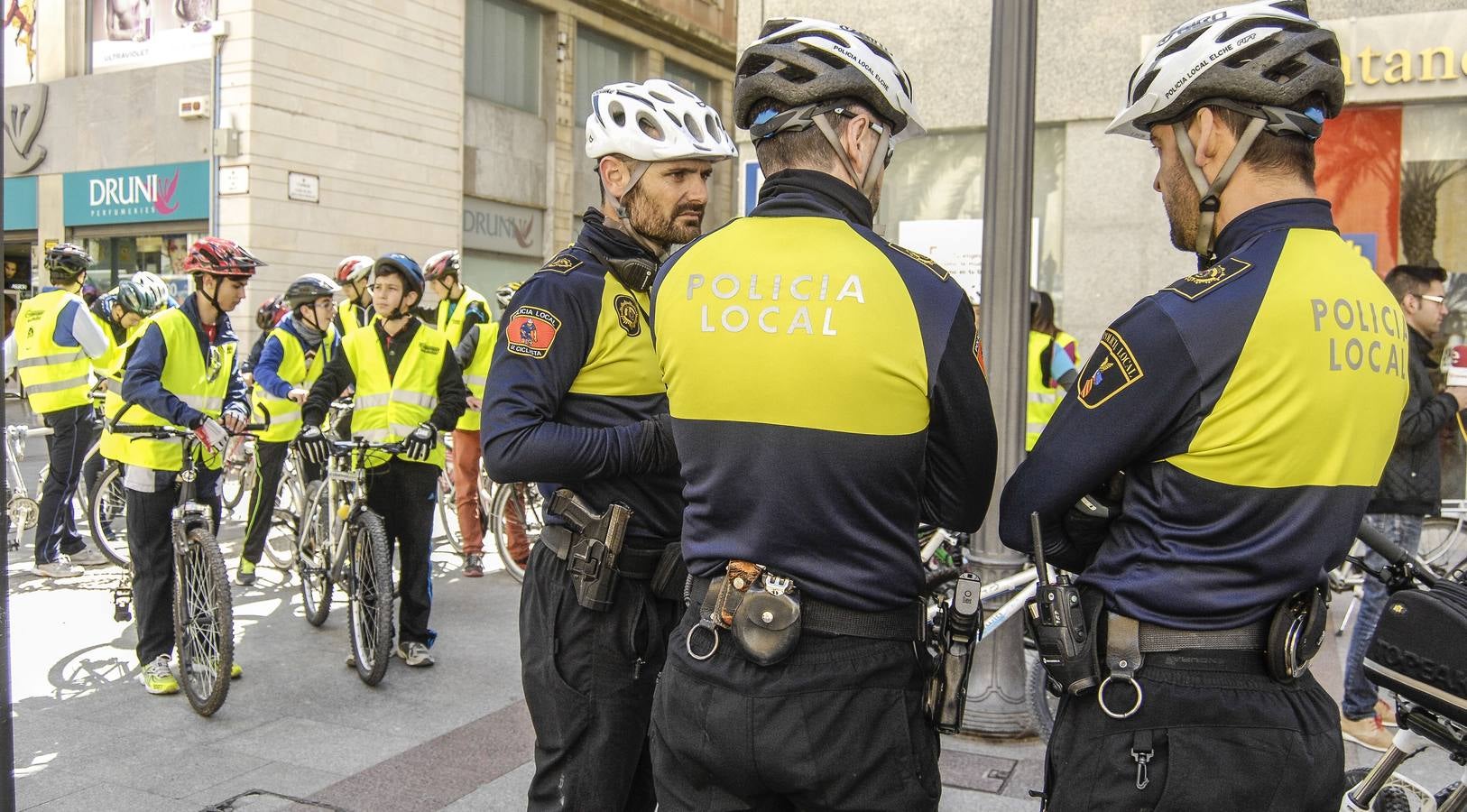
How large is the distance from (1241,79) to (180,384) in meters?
5.50

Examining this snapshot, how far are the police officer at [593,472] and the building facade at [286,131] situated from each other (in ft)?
53.0

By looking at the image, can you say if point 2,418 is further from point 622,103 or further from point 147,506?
point 147,506

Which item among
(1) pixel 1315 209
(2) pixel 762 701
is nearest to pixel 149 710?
(2) pixel 762 701

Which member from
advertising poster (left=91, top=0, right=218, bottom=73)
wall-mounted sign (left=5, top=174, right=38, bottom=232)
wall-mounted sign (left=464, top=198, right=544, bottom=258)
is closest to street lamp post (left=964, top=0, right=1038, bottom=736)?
advertising poster (left=91, top=0, right=218, bottom=73)

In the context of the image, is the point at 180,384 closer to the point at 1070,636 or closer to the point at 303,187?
the point at 1070,636

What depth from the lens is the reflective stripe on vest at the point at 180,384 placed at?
5891 mm

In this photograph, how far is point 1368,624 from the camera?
17.6ft

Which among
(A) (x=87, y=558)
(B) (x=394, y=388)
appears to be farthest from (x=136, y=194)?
(B) (x=394, y=388)

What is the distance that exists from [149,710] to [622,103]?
13.4 ft

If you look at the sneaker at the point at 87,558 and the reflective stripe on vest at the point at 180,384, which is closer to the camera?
the reflective stripe on vest at the point at 180,384

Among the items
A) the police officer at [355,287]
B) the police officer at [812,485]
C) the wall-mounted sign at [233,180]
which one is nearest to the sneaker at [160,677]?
the police officer at [355,287]

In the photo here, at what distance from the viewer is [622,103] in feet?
11.1

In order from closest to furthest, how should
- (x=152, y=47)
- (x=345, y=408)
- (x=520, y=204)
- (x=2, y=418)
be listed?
(x=2, y=418), (x=345, y=408), (x=152, y=47), (x=520, y=204)

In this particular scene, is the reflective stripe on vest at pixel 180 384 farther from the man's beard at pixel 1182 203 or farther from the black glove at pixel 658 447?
the man's beard at pixel 1182 203
